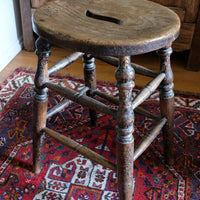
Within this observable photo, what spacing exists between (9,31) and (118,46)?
134cm

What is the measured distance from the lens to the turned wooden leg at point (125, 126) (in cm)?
82

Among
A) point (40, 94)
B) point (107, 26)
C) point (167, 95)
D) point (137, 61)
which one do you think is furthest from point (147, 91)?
point (137, 61)

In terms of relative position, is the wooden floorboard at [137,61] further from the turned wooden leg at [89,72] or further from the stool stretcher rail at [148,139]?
the stool stretcher rail at [148,139]

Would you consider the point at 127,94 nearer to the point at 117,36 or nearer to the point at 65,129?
the point at 117,36

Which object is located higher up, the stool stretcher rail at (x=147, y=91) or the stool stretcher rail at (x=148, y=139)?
the stool stretcher rail at (x=147, y=91)

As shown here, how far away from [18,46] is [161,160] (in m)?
1.26

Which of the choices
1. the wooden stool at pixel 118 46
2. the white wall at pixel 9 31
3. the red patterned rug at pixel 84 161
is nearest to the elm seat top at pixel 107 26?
the wooden stool at pixel 118 46

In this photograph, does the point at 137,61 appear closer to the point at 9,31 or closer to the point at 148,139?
the point at 9,31

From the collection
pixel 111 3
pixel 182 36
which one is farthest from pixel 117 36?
pixel 182 36

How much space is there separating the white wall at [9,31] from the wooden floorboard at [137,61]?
4 cm

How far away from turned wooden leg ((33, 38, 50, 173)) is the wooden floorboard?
0.74m

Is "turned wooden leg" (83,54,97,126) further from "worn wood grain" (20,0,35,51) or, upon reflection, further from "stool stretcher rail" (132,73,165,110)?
"worn wood grain" (20,0,35,51)

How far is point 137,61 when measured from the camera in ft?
6.62

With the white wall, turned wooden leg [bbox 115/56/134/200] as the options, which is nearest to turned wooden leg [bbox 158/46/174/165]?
turned wooden leg [bbox 115/56/134/200]
